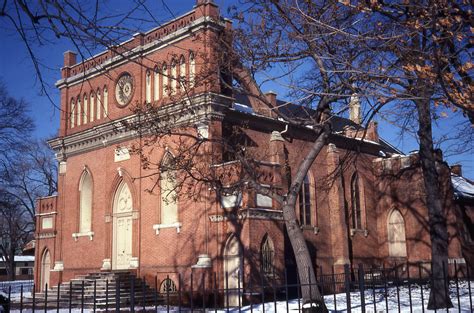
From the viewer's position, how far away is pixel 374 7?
336 inches

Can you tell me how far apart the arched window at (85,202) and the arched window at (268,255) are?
36.9 feet

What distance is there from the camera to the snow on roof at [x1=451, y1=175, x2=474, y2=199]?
32.9 meters

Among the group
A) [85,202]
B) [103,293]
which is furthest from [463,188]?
[103,293]

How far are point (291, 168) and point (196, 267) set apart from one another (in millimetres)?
8095

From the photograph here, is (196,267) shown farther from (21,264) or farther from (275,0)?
(21,264)

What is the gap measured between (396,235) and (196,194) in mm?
15806

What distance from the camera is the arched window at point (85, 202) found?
28703 mm

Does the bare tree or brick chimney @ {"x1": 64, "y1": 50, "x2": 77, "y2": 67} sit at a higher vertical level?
brick chimney @ {"x1": 64, "y1": 50, "x2": 77, "y2": 67}

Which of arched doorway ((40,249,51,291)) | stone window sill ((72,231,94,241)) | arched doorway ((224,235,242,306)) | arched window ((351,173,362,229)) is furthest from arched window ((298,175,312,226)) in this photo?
arched doorway ((40,249,51,291))

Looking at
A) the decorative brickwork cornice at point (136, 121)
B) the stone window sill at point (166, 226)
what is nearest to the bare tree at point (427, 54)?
the decorative brickwork cornice at point (136, 121)

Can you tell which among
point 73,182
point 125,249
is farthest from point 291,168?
point 73,182

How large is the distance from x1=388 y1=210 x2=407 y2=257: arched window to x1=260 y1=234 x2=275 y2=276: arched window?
495 inches

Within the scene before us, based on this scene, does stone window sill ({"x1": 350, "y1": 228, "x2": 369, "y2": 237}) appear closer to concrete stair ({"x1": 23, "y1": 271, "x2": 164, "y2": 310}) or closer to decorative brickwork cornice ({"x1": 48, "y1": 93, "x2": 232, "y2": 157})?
decorative brickwork cornice ({"x1": 48, "y1": 93, "x2": 232, "y2": 157})

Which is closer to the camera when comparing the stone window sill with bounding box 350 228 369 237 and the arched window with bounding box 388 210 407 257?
the stone window sill with bounding box 350 228 369 237
